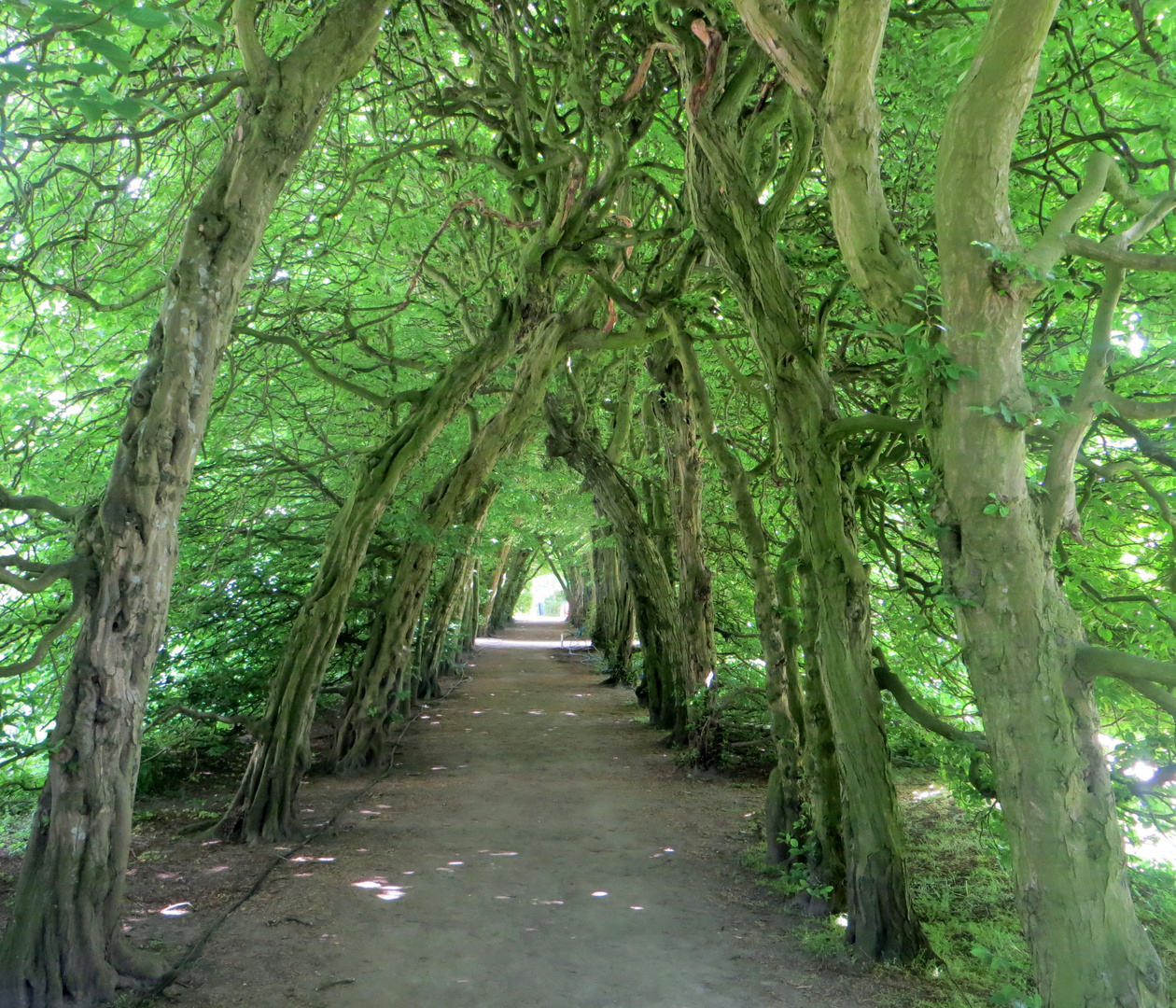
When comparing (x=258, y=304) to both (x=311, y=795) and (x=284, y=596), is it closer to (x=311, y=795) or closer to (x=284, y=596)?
(x=284, y=596)

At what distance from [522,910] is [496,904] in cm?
20

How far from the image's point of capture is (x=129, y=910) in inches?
191

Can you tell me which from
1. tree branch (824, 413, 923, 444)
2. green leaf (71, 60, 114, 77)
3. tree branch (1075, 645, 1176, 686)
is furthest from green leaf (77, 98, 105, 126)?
tree branch (1075, 645, 1176, 686)

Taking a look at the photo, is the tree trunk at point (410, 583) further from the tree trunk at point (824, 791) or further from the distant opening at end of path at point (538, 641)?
the distant opening at end of path at point (538, 641)

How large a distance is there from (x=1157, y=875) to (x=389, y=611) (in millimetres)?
7322

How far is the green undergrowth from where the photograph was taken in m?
3.89

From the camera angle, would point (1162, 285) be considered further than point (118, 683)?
Yes

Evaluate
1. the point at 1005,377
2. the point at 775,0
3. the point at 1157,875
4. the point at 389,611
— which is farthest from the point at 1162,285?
the point at 389,611

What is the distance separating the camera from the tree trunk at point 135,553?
3.58 meters

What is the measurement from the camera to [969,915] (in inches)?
200

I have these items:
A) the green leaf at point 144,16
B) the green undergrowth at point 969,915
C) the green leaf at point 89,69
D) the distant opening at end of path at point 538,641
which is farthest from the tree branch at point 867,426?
the distant opening at end of path at point 538,641

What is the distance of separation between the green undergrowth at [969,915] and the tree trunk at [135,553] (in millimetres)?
3652

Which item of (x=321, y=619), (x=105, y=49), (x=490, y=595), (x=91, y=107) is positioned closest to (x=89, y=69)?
(x=105, y=49)

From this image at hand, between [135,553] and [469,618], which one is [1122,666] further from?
[469,618]
